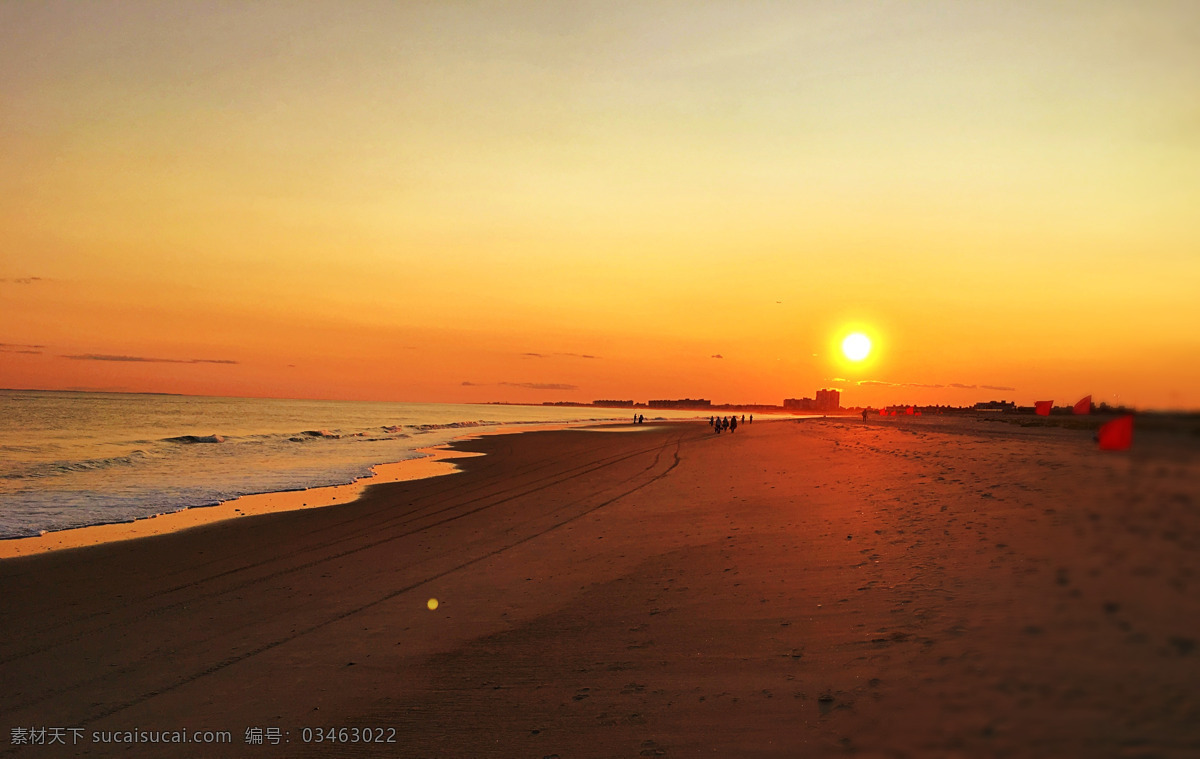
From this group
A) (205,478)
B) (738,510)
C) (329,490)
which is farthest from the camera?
(205,478)

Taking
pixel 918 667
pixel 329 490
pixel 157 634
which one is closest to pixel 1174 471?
pixel 918 667

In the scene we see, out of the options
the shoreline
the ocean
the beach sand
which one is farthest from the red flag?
the ocean

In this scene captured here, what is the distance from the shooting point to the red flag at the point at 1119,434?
12.2ft

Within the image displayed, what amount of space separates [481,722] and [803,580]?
515 cm

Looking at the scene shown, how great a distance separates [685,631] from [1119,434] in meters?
5.49

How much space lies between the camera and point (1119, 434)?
148 inches

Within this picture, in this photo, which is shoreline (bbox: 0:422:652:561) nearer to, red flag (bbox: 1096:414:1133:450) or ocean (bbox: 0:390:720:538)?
ocean (bbox: 0:390:720:538)

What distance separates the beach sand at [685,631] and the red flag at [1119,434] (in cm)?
13

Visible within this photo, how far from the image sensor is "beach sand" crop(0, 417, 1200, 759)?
4383mm

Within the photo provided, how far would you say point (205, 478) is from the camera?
28047 millimetres

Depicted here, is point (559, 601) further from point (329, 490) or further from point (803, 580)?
point (329, 490)

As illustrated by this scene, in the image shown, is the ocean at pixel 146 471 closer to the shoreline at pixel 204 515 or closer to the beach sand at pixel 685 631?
the shoreline at pixel 204 515

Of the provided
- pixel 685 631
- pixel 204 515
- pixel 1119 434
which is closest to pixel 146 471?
pixel 204 515

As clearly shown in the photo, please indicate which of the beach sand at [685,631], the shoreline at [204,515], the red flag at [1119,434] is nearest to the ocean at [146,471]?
the shoreline at [204,515]
